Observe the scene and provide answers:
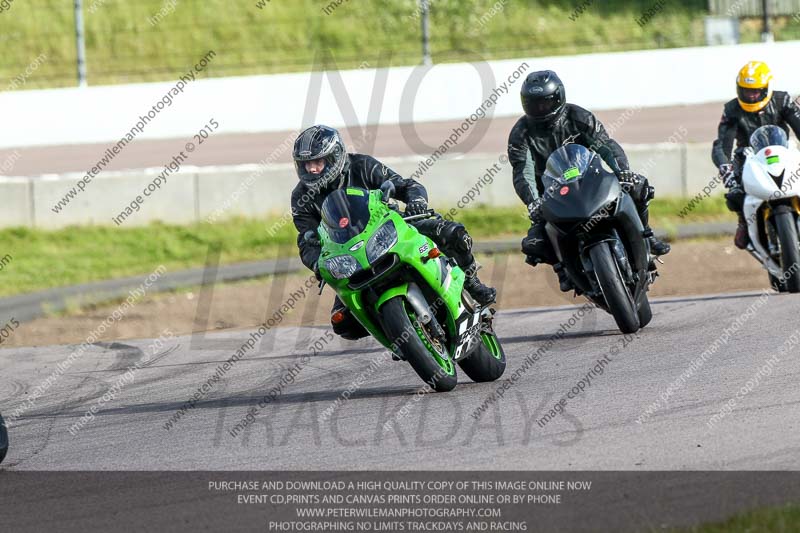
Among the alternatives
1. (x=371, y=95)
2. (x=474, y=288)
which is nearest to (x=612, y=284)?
(x=474, y=288)

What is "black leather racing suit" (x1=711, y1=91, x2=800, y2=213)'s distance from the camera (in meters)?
11.0

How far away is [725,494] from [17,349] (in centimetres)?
836

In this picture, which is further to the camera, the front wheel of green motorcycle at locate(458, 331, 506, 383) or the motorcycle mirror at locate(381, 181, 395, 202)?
the front wheel of green motorcycle at locate(458, 331, 506, 383)

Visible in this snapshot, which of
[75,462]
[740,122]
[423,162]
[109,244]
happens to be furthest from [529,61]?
[75,462]

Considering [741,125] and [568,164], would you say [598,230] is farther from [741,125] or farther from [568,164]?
[741,125]

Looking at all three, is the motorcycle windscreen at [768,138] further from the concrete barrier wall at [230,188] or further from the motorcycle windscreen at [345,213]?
the concrete barrier wall at [230,188]

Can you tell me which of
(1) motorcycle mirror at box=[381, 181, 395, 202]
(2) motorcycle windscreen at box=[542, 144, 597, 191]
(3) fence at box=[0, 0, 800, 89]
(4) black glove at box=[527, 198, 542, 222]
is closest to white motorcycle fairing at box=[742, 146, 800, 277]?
(2) motorcycle windscreen at box=[542, 144, 597, 191]

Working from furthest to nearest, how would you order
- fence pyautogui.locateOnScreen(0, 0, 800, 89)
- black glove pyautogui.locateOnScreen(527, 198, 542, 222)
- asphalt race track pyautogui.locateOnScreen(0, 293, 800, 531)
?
fence pyautogui.locateOnScreen(0, 0, 800, 89) < black glove pyautogui.locateOnScreen(527, 198, 542, 222) < asphalt race track pyautogui.locateOnScreen(0, 293, 800, 531)

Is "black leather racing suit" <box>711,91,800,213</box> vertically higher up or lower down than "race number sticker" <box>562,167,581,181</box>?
lower down

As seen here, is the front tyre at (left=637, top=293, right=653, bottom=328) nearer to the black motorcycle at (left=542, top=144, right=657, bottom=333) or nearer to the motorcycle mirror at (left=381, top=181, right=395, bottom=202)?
the black motorcycle at (left=542, top=144, right=657, bottom=333)

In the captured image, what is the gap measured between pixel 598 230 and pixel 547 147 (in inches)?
42.6

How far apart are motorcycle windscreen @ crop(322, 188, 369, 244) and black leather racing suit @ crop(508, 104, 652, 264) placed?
2.31 meters

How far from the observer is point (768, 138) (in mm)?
10773

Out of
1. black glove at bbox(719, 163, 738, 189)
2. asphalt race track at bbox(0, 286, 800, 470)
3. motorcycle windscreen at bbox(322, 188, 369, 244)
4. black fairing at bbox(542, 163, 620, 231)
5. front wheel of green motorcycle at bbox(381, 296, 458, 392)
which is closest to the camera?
asphalt race track at bbox(0, 286, 800, 470)
